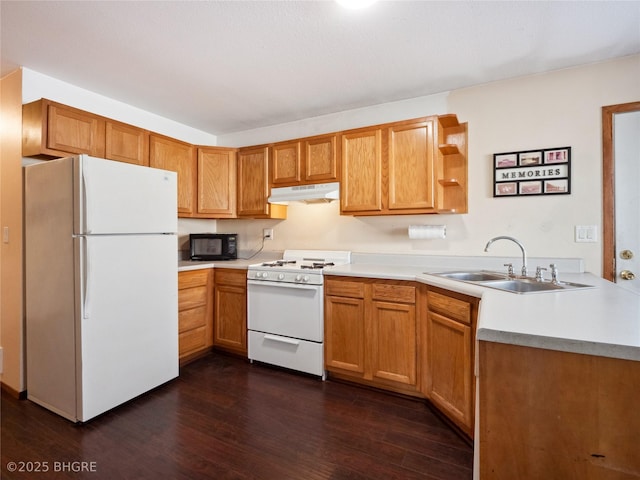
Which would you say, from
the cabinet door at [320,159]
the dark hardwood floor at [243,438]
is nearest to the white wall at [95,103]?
the cabinet door at [320,159]

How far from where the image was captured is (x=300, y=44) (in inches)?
77.5

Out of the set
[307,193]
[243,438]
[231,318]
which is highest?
[307,193]

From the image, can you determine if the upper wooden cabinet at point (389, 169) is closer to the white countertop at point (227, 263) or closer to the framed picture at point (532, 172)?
the framed picture at point (532, 172)

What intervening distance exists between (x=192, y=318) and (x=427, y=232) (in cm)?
221

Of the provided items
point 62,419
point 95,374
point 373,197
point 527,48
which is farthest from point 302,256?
point 527,48

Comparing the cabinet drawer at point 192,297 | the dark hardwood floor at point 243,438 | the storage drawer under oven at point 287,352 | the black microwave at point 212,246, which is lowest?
the dark hardwood floor at point 243,438

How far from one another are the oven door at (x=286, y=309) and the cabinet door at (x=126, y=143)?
56.9 inches

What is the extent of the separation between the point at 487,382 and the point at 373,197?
1886 mm

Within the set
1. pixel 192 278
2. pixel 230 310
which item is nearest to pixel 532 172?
pixel 230 310

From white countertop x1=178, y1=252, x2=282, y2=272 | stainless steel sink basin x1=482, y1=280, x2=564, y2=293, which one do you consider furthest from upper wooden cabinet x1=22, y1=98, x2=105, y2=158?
stainless steel sink basin x1=482, y1=280, x2=564, y2=293

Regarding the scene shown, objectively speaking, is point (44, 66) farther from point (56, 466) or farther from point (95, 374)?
point (56, 466)

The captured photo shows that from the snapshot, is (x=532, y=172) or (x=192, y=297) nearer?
(x=532, y=172)

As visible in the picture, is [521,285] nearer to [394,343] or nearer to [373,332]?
[394,343]

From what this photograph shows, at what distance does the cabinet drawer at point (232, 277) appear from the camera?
9.45 feet
